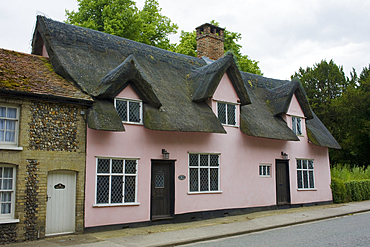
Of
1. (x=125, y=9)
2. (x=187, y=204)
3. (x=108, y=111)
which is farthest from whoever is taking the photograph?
(x=125, y=9)

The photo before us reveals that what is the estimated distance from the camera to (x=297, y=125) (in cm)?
1914

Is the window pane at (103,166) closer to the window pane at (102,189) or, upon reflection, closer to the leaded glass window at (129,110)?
the window pane at (102,189)

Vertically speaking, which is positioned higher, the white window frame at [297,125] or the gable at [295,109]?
the gable at [295,109]

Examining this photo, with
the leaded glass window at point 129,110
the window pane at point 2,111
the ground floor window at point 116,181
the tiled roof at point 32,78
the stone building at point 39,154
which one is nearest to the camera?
the stone building at point 39,154

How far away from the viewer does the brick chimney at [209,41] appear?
792 inches

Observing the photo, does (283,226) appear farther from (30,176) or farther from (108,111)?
(30,176)

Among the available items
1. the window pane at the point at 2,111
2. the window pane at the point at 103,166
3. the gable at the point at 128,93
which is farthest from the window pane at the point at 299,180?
the window pane at the point at 2,111

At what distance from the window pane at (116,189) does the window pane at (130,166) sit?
39cm

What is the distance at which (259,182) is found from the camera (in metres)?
16.4

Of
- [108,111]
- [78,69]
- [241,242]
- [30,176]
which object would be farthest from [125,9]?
[241,242]

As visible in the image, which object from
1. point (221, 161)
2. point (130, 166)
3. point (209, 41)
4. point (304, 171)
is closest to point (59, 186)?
point (130, 166)

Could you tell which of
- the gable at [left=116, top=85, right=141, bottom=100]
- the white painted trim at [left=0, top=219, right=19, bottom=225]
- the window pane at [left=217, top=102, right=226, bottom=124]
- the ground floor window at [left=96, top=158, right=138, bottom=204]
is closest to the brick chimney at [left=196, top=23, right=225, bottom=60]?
the window pane at [left=217, top=102, right=226, bottom=124]

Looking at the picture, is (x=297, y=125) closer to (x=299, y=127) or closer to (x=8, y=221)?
(x=299, y=127)

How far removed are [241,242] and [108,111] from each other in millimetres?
5825
